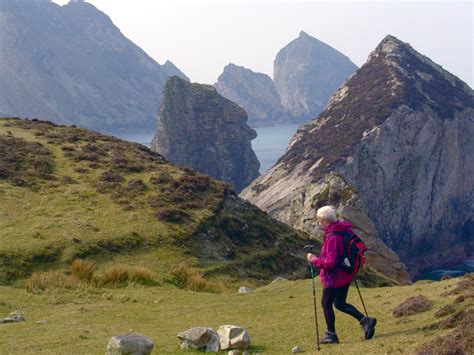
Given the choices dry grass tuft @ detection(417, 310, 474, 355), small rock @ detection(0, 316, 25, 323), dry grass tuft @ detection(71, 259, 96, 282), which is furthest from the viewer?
dry grass tuft @ detection(71, 259, 96, 282)

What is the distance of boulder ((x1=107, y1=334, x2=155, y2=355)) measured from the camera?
10938 mm

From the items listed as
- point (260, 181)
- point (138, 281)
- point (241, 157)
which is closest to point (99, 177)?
point (138, 281)

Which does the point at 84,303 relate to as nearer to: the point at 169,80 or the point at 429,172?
the point at 429,172

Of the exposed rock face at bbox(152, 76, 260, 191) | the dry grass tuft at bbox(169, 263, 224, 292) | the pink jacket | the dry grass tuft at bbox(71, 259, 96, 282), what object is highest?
the exposed rock face at bbox(152, 76, 260, 191)

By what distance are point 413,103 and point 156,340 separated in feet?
406

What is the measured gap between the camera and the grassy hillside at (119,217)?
30391mm

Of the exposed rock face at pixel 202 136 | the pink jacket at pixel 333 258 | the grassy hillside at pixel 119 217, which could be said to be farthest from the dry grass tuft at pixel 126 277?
the exposed rock face at pixel 202 136

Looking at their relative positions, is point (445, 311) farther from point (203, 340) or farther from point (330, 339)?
point (203, 340)

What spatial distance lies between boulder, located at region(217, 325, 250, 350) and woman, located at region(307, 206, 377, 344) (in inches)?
69.6

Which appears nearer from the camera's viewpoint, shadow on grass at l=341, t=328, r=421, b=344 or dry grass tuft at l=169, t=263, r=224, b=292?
shadow on grass at l=341, t=328, r=421, b=344

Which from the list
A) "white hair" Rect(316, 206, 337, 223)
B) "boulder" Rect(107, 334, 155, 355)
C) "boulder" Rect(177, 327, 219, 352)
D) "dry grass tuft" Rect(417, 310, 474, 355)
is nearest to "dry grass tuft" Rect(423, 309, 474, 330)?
"dry grass tuft" Rect(417, 310, 474, 355)

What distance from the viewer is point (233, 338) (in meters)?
12.2

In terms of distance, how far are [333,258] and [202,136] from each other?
601ft

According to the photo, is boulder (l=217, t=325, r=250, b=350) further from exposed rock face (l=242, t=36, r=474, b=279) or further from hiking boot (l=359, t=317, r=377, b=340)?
exposed rock face (l=242, t=36, r=474, b=279)
